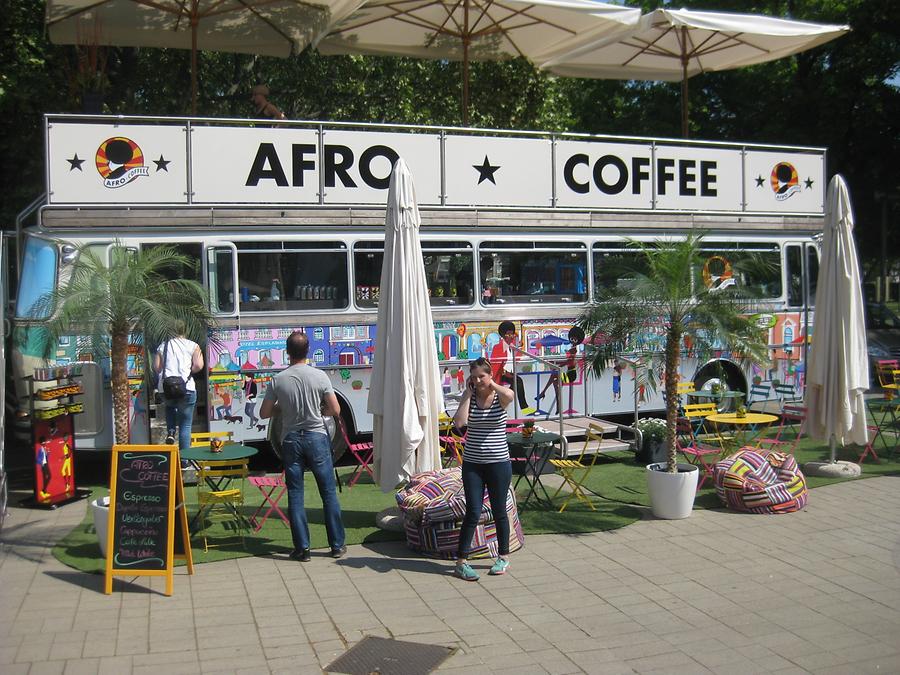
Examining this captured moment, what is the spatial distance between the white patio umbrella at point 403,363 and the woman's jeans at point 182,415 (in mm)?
2762

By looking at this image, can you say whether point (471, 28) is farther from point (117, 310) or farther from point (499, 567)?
point (499, 567)

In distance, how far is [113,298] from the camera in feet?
25.8

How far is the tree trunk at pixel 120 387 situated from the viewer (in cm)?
766

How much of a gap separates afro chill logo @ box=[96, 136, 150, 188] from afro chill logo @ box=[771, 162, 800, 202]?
883 cm

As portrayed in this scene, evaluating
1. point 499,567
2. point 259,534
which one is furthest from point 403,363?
point 259,534

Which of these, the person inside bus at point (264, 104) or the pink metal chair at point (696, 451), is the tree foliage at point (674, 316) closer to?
the pink metal chair at point (696, 451)

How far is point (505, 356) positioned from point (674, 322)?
10.6 ft

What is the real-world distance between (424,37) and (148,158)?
21.8ft

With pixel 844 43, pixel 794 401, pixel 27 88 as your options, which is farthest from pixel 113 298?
pixel 844 43

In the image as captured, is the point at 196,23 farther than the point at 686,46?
No

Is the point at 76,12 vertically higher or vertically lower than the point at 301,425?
higher

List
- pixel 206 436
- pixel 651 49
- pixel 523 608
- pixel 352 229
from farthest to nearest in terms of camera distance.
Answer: pixel 651 49 < pixel 352 229 < pixel 206 436 < pixel 523 608

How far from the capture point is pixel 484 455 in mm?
6785

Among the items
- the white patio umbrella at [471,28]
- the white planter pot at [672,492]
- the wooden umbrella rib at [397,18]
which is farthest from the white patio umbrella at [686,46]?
the white planter pot at [672,492]
